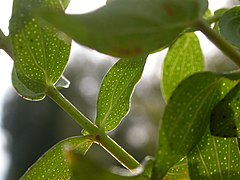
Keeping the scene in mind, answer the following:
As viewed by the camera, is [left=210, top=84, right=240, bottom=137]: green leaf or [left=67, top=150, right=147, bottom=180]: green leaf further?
[left=210, top=84, right=240, bottom=137]: green leaf

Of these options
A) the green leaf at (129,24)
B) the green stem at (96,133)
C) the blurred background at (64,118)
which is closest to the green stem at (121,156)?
the green stem at (96,133)

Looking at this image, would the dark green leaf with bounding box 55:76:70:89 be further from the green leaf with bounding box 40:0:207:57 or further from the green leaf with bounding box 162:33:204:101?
the green leaf with bounding box 40:0:207:57

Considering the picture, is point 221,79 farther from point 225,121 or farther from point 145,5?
point 145,5

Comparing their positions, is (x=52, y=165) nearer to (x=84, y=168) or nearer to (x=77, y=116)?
(x=77, y=116)

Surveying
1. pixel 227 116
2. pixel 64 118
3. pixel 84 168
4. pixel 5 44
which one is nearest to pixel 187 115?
pixel 227 116

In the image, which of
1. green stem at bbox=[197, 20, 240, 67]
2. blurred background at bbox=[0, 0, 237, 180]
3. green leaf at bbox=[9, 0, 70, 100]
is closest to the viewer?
green stem at bbox=[197, 20, 240, 67]

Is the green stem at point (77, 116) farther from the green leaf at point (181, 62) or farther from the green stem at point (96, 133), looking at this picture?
the green leaf at point (181, 62)

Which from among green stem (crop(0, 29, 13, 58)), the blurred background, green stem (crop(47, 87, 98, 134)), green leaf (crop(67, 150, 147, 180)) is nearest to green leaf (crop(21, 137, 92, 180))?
green stem (crop(47, 87, 98, 134))
